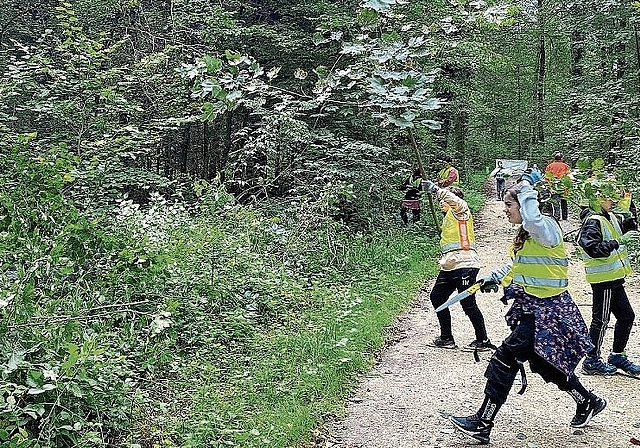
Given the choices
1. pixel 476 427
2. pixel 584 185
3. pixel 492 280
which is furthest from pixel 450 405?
pixel 584 185

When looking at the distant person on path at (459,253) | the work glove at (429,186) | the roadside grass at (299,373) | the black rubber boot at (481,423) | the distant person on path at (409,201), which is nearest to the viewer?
the black rubber boot at (481,423)

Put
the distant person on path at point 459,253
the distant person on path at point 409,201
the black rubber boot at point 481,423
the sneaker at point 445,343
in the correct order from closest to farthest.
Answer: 1. the black rubber boot at point 481,423
2. the distant person on path at point 459,253
3. the sneaker at point 445,343
4. the distant person on path at point 409,201

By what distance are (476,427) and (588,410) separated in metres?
0.92

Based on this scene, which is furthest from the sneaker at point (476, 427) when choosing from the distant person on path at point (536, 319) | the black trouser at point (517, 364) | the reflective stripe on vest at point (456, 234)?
the reflective stripe on vest at point (456, 234)

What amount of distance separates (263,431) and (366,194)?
9490 millimetres

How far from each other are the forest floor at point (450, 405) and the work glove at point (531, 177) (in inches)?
80.8

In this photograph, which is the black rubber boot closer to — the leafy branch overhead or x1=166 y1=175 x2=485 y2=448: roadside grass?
x1=166 y1=175 x2=485 y2=448: roadside grass

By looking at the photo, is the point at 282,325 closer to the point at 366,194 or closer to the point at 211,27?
the point at 366,194

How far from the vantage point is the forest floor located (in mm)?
5242

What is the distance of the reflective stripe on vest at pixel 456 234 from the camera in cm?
739

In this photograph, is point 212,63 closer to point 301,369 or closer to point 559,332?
point 559,332

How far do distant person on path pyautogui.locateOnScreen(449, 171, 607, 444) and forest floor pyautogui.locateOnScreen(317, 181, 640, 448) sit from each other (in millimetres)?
335

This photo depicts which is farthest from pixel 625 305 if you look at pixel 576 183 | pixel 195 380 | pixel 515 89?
pixel 515 89

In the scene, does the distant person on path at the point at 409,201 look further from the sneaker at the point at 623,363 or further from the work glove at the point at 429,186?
the sneaker at the point at 623,363
